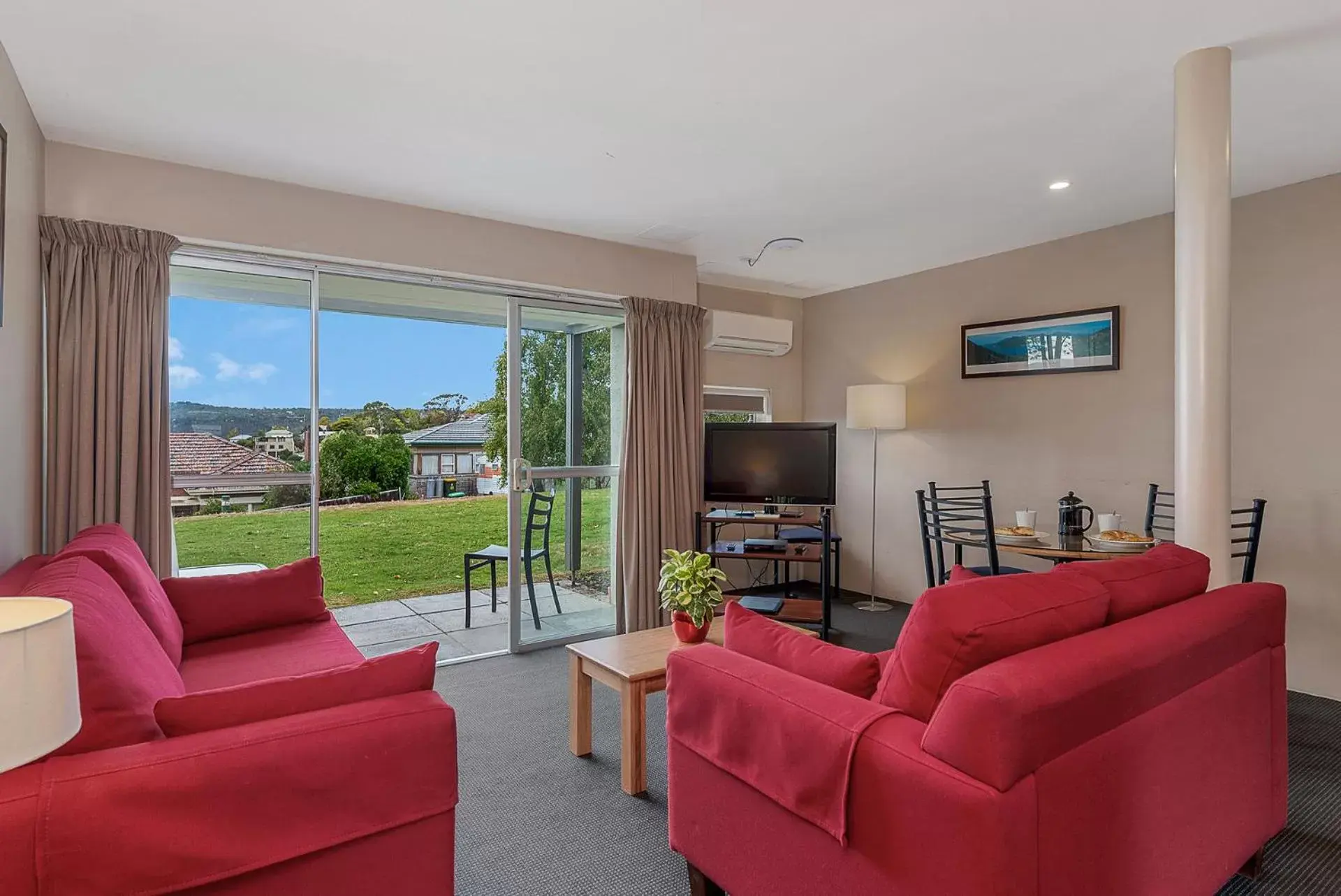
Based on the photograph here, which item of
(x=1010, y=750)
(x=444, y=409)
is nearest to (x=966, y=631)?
(x=1010, y=750)

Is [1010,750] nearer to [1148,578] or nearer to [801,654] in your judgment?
[801,654]

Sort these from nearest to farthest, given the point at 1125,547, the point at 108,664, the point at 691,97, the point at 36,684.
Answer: the point at 36,684, the point at 108,664, the point at 691,97, the point at 1125,547

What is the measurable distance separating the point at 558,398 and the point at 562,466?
42cm

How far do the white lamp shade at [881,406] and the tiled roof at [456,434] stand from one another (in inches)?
159

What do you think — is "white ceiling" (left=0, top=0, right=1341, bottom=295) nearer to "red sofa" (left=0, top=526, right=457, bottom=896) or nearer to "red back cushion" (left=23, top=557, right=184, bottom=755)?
"red back cushion" (left=23, top=557, right=184, bottom=755)

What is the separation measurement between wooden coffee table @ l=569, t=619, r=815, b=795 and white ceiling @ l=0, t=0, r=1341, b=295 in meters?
1.92

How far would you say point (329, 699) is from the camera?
1455 millimetres

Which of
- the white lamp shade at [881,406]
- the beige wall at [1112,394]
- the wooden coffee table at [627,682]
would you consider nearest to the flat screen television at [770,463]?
the white lamp shade at [881,406]

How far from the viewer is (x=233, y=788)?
4.08 ft

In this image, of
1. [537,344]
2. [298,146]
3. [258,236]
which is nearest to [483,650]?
[537,344]

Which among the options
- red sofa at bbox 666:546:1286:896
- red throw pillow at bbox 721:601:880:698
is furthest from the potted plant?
red sofa at bbox 666:546:1286:896

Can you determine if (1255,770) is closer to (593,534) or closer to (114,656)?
(114,656)

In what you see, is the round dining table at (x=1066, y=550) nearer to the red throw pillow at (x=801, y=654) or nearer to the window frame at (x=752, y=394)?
the red throw pillow at (x=801, y=654)

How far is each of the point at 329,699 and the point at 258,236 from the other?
9.23 ft
